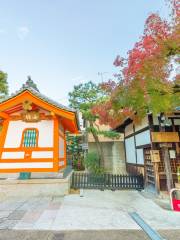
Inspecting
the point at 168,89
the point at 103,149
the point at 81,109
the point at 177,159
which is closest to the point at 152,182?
the point at 177,159

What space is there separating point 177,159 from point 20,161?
803 cm

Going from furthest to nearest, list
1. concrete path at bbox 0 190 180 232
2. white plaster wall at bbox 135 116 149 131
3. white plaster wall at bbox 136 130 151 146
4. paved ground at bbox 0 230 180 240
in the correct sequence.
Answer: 1. white plaster wall at bbox 135 116 149 131
2. white plaster wall at bbox 136 130 151 146
3. concrete path at bbox 0 190 180 232
4. paved ground at bbox 0 230 180 240

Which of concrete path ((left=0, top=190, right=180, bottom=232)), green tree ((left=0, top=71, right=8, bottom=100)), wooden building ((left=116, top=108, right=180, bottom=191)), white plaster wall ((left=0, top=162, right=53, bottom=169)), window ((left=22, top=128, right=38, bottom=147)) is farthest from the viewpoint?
green tree ((left=0, top=71, right=8, bottom=100))

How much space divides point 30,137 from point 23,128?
0.65m

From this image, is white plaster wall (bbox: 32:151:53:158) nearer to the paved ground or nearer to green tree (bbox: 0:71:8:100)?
the paved ground

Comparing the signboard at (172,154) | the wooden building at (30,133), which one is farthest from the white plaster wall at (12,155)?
the signboard at (172,154)

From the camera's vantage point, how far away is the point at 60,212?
504 centimetres

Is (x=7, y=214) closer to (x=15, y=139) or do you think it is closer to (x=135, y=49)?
(x=15, y=139)

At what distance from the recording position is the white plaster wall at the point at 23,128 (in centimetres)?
802

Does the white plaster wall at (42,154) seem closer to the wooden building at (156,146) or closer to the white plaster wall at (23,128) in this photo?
the white plaster wall at (23,128)

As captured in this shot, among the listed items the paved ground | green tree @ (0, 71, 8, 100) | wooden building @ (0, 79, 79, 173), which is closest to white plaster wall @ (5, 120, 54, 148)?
wooden building @ (0, 79, 79, 173)

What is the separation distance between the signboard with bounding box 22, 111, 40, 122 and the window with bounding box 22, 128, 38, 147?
54cm

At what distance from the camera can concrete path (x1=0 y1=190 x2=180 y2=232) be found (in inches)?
160

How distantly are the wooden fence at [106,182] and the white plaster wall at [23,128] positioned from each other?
8.97 feet
